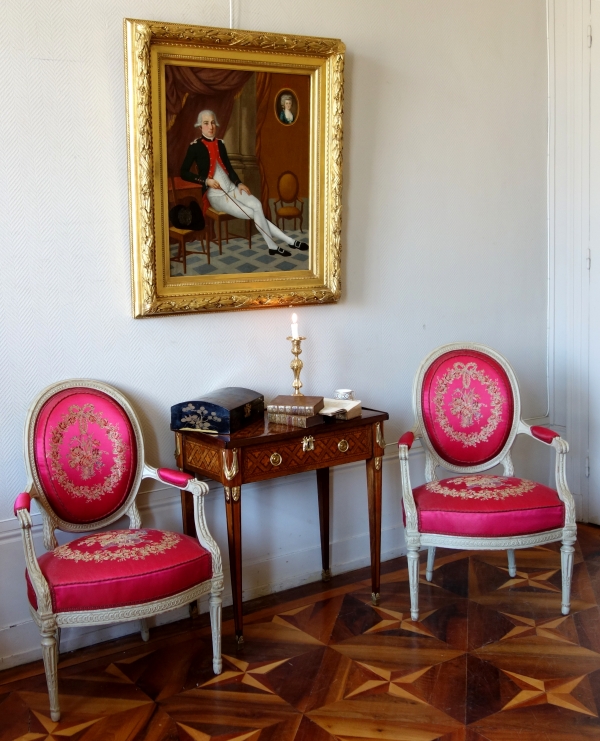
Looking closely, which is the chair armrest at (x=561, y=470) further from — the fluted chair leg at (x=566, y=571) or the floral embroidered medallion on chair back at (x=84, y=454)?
the floral embroidered medallion on chair back at (x=84, y=454)

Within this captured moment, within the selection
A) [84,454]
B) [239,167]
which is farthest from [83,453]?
[239,167]

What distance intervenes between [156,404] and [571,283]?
2487 mm

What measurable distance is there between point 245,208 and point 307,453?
1.08 m

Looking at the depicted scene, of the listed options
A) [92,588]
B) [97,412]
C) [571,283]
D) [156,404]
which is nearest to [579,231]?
[571,283]

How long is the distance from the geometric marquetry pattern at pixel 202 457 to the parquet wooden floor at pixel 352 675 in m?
0.72

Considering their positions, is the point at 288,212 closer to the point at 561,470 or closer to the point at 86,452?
the point at 86,452

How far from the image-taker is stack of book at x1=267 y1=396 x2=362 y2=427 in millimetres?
3322

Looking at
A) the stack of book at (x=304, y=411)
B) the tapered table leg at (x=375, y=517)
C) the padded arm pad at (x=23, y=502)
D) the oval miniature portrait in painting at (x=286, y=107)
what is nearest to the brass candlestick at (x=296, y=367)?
the stack of book at (x=304, y=411)

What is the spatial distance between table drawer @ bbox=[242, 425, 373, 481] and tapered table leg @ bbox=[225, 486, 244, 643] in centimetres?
9

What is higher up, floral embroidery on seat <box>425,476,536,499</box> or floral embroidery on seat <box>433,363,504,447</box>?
floral embroidery on seat <box>433,363,504,447</box>

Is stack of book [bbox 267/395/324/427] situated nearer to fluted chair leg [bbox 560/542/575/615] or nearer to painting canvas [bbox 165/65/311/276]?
painting canvas [bbox 165/65/311/276]

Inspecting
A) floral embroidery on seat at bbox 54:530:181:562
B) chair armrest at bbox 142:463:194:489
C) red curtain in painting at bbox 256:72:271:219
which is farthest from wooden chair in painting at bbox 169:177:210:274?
floral embroidery on seat at bbox 54:530:181:562

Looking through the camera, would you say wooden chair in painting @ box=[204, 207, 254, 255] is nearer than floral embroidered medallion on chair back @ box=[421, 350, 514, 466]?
Yes

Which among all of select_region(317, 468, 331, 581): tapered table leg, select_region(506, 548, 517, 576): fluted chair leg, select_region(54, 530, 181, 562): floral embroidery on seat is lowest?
select_region(506, 548, 517, 576): fluted chair leg
